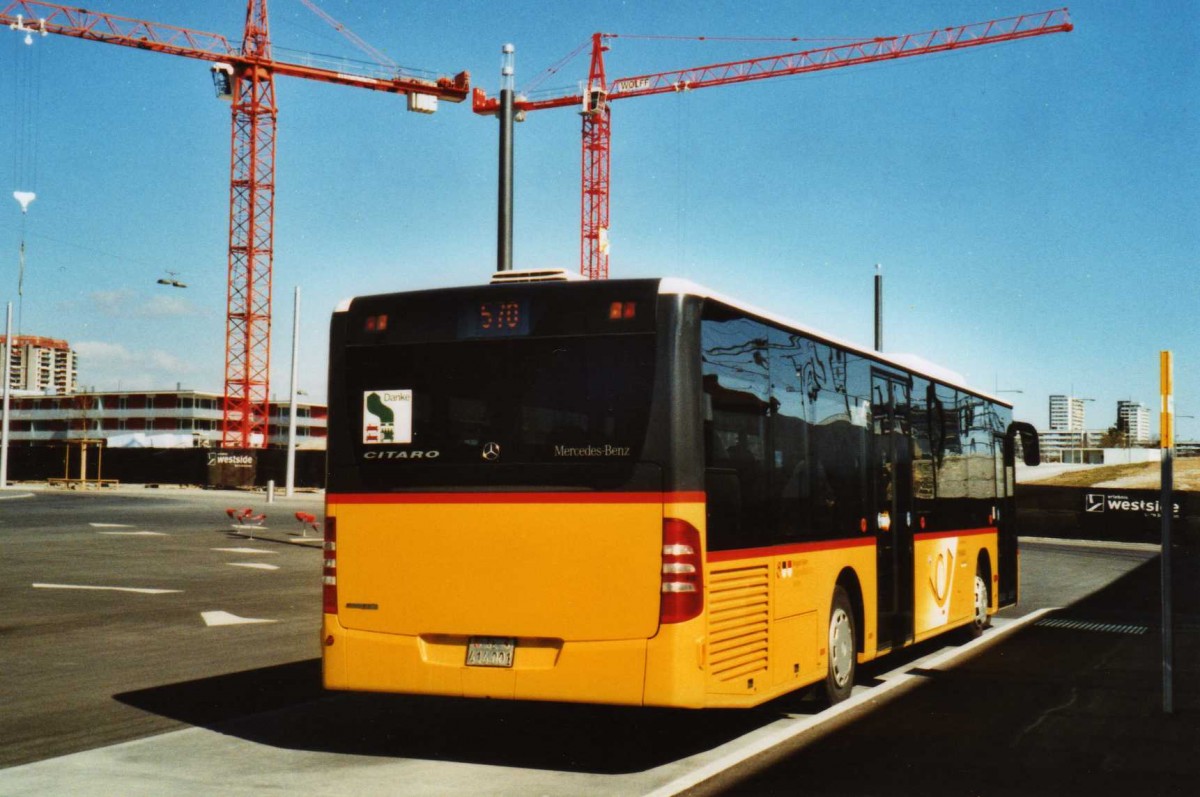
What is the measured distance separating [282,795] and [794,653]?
3459mm

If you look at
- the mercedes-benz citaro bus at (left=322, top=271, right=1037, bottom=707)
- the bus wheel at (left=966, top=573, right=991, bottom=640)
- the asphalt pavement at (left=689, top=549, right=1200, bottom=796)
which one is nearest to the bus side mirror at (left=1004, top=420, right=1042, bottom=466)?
the bus wheel at (left=966, top=573, right=991, bottom=640)

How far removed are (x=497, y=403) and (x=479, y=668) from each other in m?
1.54

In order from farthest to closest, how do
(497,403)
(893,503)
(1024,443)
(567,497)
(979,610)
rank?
(1024,443), (979,610), (893,503), (497,403), (567,497)

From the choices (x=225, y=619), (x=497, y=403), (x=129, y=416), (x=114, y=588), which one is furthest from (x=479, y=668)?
(x=129, y=416)

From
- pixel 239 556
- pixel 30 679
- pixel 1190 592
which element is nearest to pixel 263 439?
pixel 239 556

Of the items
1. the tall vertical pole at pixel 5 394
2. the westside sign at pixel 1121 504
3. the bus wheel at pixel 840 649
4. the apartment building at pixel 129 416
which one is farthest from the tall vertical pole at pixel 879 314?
the apartment building at pixel 129 416

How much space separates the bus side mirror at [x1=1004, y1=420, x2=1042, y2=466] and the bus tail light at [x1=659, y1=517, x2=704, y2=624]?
9936 mm

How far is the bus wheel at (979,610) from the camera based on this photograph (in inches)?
569

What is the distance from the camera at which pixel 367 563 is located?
309 inches

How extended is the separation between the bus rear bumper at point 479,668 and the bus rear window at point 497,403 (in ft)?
3.22

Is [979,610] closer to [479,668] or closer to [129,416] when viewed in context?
[479,668]

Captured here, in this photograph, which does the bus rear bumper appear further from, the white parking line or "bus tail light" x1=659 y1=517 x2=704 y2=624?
the white parking line

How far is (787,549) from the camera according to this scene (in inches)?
334

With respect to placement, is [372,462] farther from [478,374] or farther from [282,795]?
[282,795]
